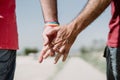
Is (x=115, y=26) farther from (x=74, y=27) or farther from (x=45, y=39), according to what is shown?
Result: (x=45, y=39)

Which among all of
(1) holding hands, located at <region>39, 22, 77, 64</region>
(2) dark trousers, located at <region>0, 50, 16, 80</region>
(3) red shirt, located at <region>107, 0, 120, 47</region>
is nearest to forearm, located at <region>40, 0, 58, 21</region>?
(1) holding hands, located at <region>39, 22, 77, 64</region>

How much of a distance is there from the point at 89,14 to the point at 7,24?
509 millimetres

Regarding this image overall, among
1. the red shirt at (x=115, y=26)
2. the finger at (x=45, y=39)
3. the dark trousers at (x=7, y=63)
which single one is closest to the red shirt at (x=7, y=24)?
the dark trousers at (x=7, y=63)

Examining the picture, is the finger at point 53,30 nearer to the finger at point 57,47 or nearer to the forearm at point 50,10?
the finger at point 57,47

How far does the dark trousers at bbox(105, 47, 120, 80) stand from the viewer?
3382mm

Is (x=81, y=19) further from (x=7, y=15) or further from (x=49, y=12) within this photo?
(x=7, y=15)

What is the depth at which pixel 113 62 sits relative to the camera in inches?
135

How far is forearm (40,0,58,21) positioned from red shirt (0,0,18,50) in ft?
0.78

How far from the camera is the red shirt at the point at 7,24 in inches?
109

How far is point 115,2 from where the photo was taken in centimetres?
338

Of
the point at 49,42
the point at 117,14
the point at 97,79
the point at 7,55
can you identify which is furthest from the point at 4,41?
the point at 97,79

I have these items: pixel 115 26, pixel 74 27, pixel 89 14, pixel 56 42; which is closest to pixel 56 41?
pixel 56 42

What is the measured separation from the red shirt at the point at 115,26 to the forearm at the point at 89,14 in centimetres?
46

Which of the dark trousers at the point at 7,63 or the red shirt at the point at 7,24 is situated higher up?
the red shirt at the point at 7,24
